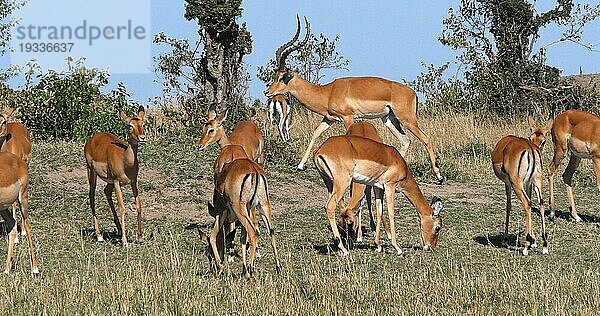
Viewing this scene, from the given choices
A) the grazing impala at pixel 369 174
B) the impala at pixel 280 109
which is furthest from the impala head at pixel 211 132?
the impala at pixel 280 109

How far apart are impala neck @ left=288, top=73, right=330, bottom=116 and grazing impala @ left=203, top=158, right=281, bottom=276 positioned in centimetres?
480

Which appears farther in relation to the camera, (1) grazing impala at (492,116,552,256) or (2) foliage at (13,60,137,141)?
(2) foliage at (13,60,137,141)

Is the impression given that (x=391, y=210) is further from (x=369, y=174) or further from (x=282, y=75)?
(x=282, y=75)

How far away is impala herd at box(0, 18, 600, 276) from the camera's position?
798 cm

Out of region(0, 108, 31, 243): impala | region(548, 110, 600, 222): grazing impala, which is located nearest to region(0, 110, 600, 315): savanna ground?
region(548, 110, 600, 222): grazing impala

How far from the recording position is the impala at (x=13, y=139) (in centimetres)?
1030

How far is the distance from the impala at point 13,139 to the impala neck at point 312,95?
3.57 metres

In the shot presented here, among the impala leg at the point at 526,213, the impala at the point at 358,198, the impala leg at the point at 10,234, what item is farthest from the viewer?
the impala at the point at 358,198

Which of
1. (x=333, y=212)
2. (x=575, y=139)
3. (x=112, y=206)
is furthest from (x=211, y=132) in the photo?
(x=575, y=139)

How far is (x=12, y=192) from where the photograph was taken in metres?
8.04

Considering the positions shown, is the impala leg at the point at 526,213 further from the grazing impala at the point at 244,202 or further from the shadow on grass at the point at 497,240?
the grazing impala at the point at 244,202

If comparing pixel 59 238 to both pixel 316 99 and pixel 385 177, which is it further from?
pixel 316 99

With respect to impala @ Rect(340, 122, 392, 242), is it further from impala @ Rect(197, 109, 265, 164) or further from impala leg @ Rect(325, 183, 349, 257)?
impala @ Rect(197, 109, 265, 164)

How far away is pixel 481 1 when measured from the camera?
21.0 metres
